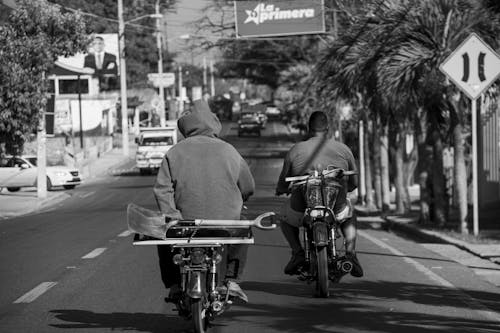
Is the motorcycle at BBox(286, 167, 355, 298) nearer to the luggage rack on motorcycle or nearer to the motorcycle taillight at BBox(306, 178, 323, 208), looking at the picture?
the motorcycle taillight at BBox(306, 178, 323, 208)

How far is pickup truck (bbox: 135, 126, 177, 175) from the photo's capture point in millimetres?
49719

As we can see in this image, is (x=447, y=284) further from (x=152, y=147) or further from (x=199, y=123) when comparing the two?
(x=152, y=147)

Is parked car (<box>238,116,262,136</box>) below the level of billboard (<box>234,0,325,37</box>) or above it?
below

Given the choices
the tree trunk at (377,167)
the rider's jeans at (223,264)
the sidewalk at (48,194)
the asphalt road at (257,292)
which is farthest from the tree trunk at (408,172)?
the rider's jeans at (223,264)

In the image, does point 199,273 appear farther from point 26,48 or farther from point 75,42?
point 75,42

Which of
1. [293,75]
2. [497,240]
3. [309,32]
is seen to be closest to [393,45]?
[497,240]

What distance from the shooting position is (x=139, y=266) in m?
14.3

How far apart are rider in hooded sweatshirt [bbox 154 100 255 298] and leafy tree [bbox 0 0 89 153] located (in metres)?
21.7

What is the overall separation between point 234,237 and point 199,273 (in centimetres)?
39

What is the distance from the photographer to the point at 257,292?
1152 centimetres

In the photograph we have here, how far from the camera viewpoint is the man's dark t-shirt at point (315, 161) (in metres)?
11.1

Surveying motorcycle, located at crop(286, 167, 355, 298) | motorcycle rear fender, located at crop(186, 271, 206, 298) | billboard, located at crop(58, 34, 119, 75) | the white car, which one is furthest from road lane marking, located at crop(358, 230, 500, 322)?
billboard, located at crop(58, 34, 119, 75)

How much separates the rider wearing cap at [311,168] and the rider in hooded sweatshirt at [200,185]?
2501mm

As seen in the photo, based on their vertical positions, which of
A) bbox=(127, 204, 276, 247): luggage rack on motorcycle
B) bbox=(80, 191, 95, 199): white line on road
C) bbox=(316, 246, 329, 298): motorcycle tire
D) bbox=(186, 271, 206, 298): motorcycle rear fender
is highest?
bbox=(127, 204, 276, 247): luggage rack on motorcycle
